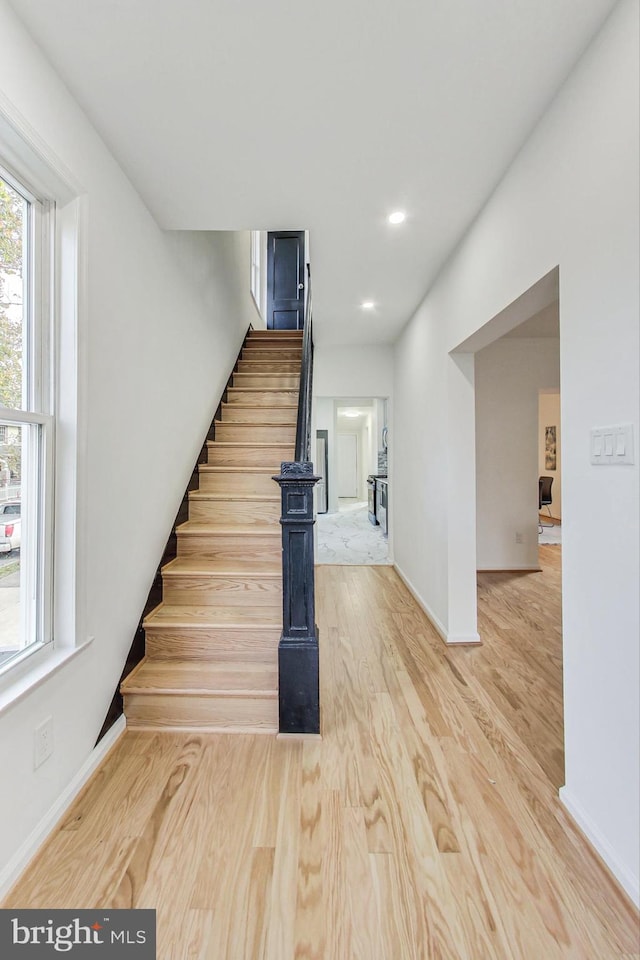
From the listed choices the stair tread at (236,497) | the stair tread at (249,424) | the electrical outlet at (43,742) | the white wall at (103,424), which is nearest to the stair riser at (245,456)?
the stair tread at (249,424)

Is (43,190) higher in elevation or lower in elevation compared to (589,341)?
higher

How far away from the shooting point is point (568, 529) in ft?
4.90

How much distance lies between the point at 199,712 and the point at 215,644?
30cm

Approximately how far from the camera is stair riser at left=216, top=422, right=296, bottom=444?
3627 millimetres

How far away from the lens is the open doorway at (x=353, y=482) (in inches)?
234

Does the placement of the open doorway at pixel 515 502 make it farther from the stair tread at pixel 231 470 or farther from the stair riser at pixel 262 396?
the stair riser at pixel 262 396

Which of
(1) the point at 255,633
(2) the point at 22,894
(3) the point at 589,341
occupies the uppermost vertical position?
(3) the point at 589,341

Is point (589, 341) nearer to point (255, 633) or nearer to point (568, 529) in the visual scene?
point (568, 529)

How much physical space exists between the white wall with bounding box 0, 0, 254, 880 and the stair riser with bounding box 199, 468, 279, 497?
36 centimetres

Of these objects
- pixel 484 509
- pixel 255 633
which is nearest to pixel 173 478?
pixel 255 633

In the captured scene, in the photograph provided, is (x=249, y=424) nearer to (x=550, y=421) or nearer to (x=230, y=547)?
(x=230, y=547)

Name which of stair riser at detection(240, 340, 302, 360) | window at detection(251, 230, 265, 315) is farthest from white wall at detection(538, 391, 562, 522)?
window at detection(251, 230, 265, 315)

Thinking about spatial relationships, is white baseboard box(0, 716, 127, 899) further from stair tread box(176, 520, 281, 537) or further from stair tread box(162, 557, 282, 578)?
stair tread box(176, 520, 281, 537)

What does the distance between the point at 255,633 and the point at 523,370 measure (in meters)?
4.28
